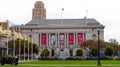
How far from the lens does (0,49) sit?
4060 inches

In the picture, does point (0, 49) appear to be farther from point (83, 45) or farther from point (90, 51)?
point (83, 45)

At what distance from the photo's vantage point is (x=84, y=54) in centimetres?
17500

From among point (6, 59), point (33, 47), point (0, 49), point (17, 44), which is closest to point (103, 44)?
point (33, 47)

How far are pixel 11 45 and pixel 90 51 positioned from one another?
32804 mm

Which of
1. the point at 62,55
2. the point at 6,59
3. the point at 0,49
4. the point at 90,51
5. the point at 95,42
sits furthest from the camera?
the point at 95,42

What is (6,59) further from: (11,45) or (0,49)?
(11,45)

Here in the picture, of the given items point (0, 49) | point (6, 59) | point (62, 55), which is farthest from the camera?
point (62, 55)

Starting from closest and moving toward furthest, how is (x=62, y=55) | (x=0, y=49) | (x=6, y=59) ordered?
(x=6, y=59), (x=0, y=49), (x=62, y=55)

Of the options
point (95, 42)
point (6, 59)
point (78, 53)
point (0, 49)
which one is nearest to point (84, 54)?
point (78, 53)

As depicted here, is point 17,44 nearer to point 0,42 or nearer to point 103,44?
point 0,42

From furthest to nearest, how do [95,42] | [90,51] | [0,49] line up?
[95,42]
[90,51]
[0,49]

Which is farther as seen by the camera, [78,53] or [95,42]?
[95,42]

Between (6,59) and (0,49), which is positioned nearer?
(6,59)

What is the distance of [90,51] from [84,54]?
8.49 metres
